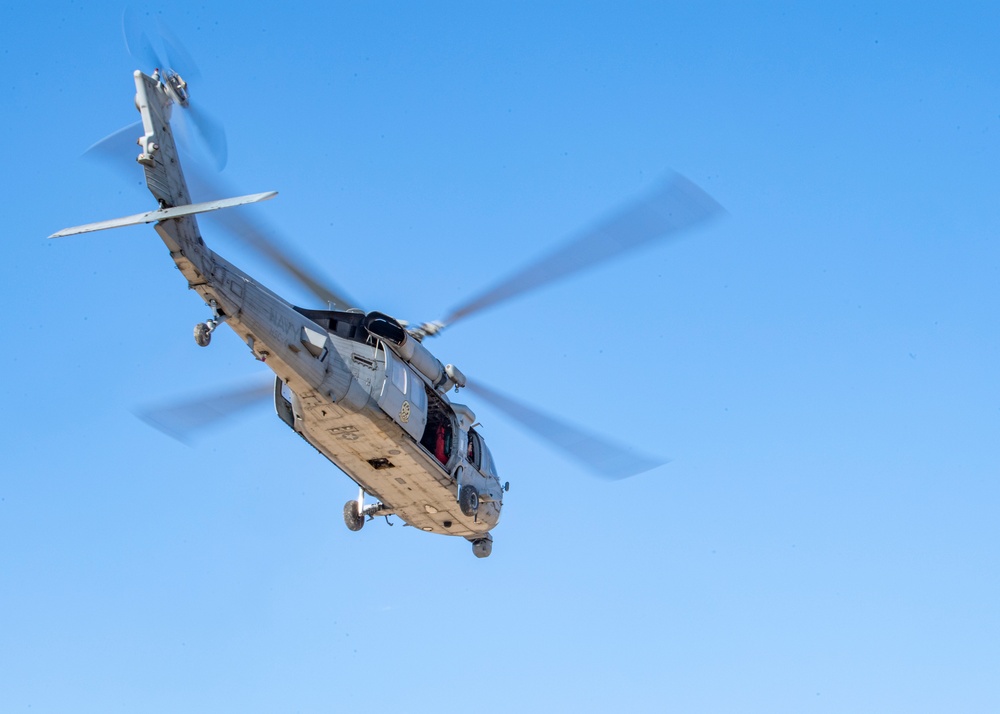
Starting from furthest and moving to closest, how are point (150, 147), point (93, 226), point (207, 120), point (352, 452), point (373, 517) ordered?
point (373, 517)
point (352, 452)
point (207, 120)
point (150, 147)
point (93, 226)

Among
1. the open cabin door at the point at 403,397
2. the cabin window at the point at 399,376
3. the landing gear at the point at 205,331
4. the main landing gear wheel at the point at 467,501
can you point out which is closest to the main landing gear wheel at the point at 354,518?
the main landing gear wheel at the point at 467,501

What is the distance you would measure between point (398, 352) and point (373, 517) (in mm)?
4551

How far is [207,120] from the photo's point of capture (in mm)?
21953

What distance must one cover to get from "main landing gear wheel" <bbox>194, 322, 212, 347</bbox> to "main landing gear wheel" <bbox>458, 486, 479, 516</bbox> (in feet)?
24.1

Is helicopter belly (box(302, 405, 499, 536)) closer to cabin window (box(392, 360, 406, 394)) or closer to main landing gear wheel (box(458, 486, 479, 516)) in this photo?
Result: main landing gear wheel (box(458, 486, 479, 516))

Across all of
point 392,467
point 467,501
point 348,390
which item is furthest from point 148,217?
point 467,501

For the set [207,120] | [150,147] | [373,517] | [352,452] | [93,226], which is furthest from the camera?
[373,517]

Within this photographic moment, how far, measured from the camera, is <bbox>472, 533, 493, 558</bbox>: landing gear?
2764cm

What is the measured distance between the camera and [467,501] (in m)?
25.6

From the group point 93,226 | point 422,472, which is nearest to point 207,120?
point 93,226

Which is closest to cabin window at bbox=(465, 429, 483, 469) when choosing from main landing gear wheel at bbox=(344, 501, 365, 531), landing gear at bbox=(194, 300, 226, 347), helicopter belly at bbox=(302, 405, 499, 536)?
helicopter belly at bbox=(302, 405, 499, 536)

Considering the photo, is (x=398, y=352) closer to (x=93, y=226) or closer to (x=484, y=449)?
(x=484, y=449)

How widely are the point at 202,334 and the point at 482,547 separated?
10025mm

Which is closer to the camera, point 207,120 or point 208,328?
point 208,328
